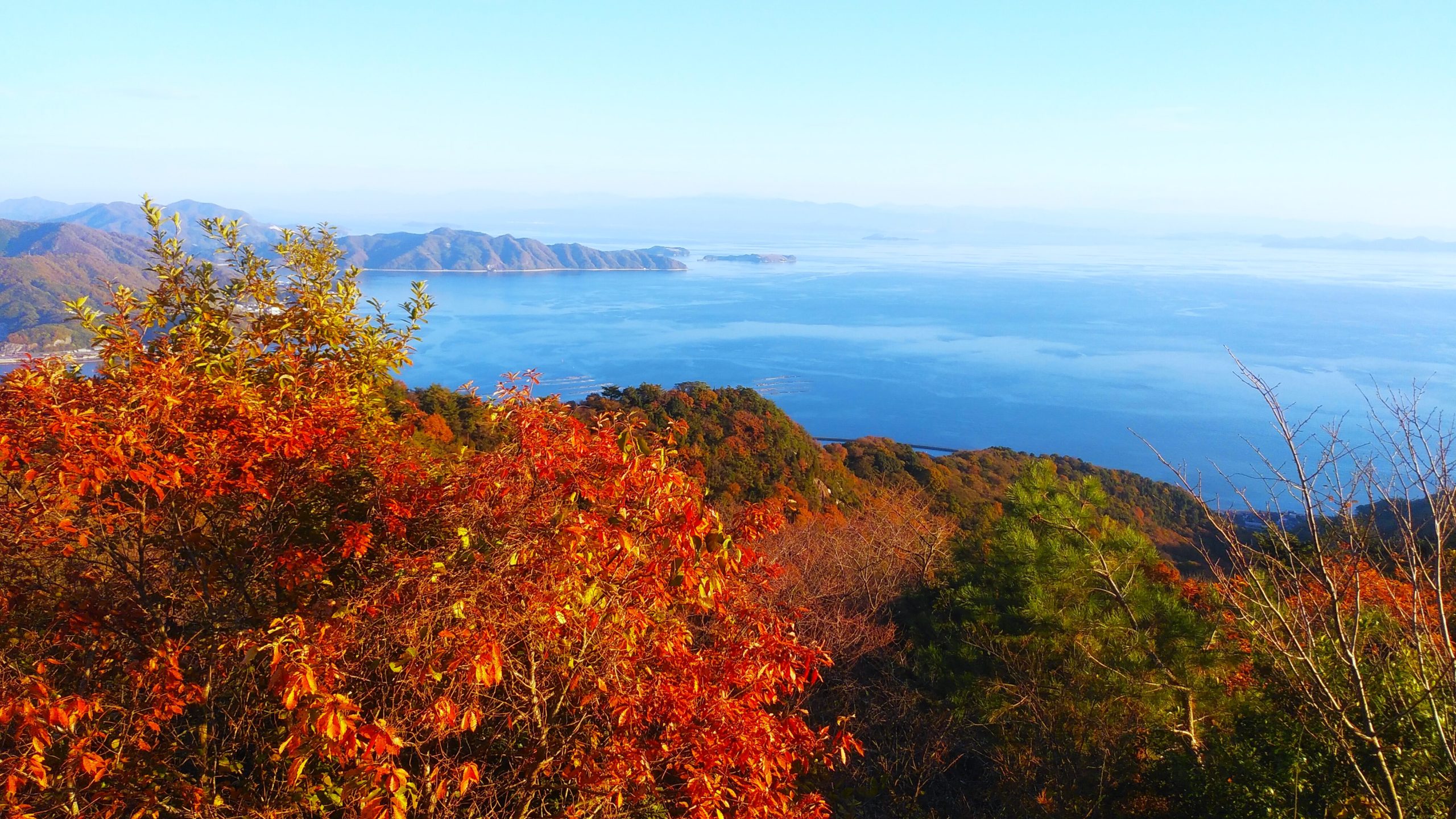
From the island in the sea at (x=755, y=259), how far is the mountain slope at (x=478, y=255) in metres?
17.9

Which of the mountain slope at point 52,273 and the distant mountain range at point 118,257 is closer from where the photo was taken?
the mountain slope at point 52,273

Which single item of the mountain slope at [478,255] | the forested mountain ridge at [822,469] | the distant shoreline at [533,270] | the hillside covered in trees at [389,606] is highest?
the mountain slope at [478,255]

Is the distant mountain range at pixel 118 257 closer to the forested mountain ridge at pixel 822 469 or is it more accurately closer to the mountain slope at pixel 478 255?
the mountain slope at pixel 478 255

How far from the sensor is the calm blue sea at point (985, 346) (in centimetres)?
3656

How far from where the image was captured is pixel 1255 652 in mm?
4277

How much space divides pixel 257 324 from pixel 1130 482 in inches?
1099

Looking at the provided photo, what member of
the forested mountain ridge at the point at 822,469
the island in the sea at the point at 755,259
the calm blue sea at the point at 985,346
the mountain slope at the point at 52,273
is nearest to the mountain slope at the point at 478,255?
the calm blue sea at the point at 985,346

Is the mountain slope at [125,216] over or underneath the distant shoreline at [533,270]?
over

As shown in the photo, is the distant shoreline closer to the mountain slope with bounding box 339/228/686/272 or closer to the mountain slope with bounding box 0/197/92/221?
the mountain slope with bounding box 339/228/686/272

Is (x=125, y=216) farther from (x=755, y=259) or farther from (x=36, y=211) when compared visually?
(x=755, y=259)

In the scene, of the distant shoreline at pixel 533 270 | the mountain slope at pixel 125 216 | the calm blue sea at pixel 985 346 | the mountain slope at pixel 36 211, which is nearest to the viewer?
the calm blue sea at pixel 985 346

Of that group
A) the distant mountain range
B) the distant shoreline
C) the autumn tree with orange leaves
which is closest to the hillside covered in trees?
the autumn tree with orange leaves

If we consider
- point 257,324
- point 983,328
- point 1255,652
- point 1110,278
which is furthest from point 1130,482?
point 1110,278

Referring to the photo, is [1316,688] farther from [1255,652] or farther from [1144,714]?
[1144,714]
